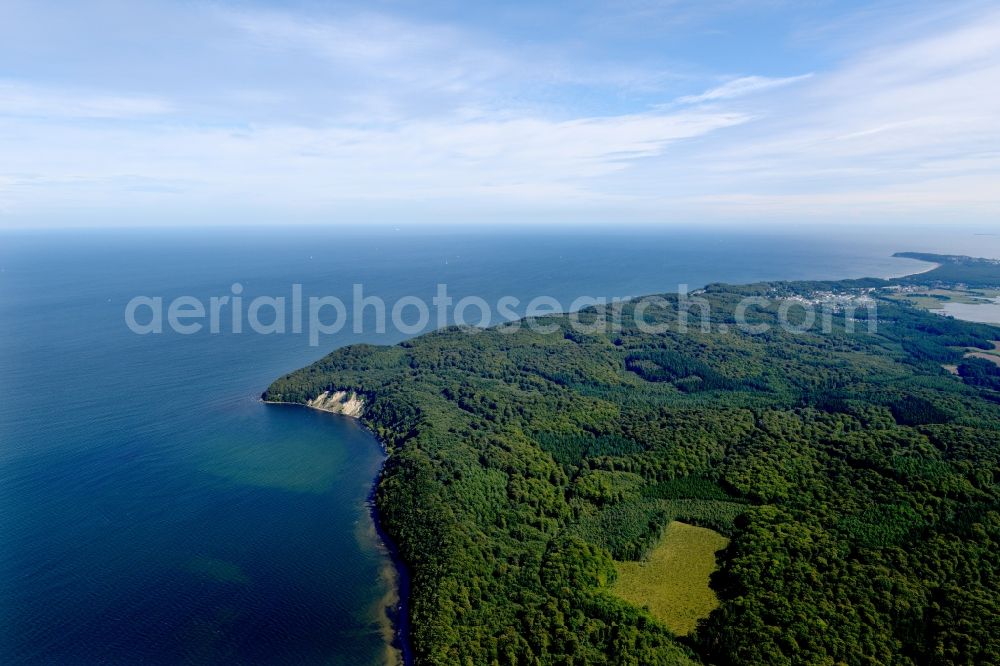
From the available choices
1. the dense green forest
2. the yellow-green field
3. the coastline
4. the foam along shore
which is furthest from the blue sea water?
the yellow-green field

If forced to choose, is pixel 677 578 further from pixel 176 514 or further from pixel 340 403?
pixel 340 403

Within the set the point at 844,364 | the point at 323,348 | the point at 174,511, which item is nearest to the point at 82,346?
the point at 323,348

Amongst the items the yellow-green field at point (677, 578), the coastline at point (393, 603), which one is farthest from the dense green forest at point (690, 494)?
the coastline at point (393, 603)

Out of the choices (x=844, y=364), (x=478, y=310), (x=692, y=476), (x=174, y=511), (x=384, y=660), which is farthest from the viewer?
(x=478, y=310)

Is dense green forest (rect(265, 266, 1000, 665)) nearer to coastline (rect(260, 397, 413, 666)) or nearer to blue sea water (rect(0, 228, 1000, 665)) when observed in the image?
coastline (rect(260, 397, 413, 666))

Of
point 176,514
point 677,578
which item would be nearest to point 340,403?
point 176,514

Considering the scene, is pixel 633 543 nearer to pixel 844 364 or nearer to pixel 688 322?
pixel 844 364
